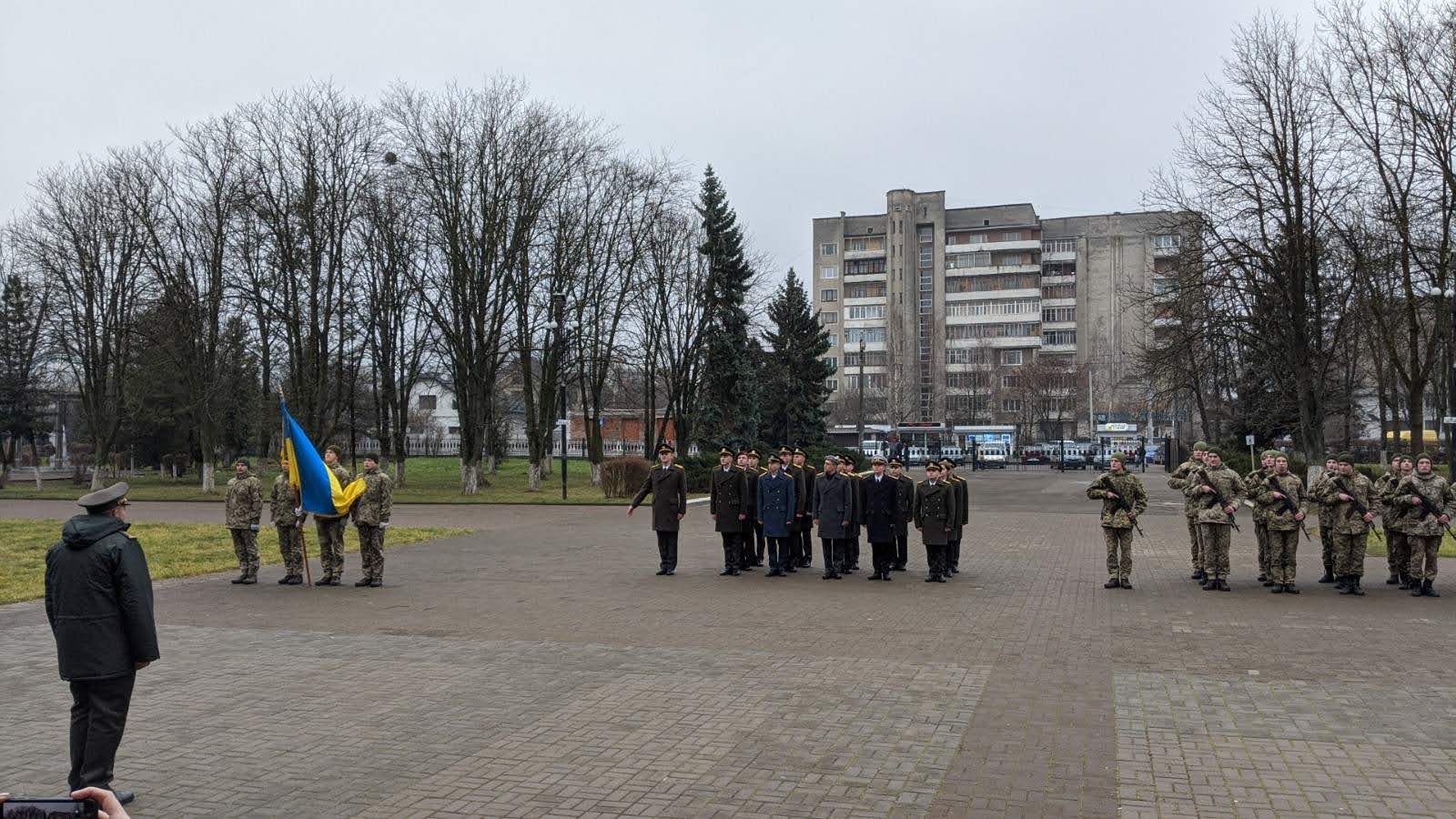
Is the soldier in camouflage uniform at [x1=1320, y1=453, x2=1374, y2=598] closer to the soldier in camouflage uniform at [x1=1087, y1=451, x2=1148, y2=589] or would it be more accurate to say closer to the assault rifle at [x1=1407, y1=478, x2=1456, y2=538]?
the assault rifle at [x1=1407, y1=478, x2=1456, y2=538]

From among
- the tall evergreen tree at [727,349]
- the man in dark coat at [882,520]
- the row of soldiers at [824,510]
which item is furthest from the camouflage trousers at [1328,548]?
the tall evergreen tree at [727,349]

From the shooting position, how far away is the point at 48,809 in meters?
3.08

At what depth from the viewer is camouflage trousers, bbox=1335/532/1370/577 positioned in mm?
13898

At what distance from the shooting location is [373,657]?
9.98 metres

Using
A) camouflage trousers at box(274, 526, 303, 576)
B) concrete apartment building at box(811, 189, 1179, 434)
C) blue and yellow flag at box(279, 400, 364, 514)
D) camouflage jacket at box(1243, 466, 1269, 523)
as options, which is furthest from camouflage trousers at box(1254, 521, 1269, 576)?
concrete apartment building at box(811, 189, 1179, 434)

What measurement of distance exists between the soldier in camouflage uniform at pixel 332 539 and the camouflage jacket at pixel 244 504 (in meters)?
1.07

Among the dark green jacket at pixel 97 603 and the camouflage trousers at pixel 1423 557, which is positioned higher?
the dark green jacket at pixel 97 603

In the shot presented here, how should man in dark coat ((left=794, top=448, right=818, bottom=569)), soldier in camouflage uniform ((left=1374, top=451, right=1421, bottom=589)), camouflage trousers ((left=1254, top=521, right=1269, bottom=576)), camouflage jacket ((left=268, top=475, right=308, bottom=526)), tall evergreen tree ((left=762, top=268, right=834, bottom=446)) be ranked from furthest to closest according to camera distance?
tall evergreen tree ((left=762, top=268, right=834, bottom=446))
man in dark coat ((left=794, top=448, right=818, bottom=569))
camouflage jacket ((left=268, top=475, right=308, bottom=526))
camouflage trousers ((left=1254, top=521, right=1269, bottom=576))
soldier in camouflage uniform ((left=1374, top=451, right=1421, bottom=589))

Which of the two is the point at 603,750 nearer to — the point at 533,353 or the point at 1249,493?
the point at 1249,493

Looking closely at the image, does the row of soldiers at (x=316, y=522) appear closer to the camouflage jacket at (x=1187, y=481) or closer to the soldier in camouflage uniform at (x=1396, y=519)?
the camouflage jacket at (x=1187, y=481)

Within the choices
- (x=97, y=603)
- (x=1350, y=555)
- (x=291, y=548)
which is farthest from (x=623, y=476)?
(x=97, y=603)

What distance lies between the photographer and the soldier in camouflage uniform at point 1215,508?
1423 centimetres

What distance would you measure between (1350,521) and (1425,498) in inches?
35.0

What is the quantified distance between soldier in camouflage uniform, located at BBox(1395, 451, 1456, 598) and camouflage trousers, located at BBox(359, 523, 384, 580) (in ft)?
42.4
